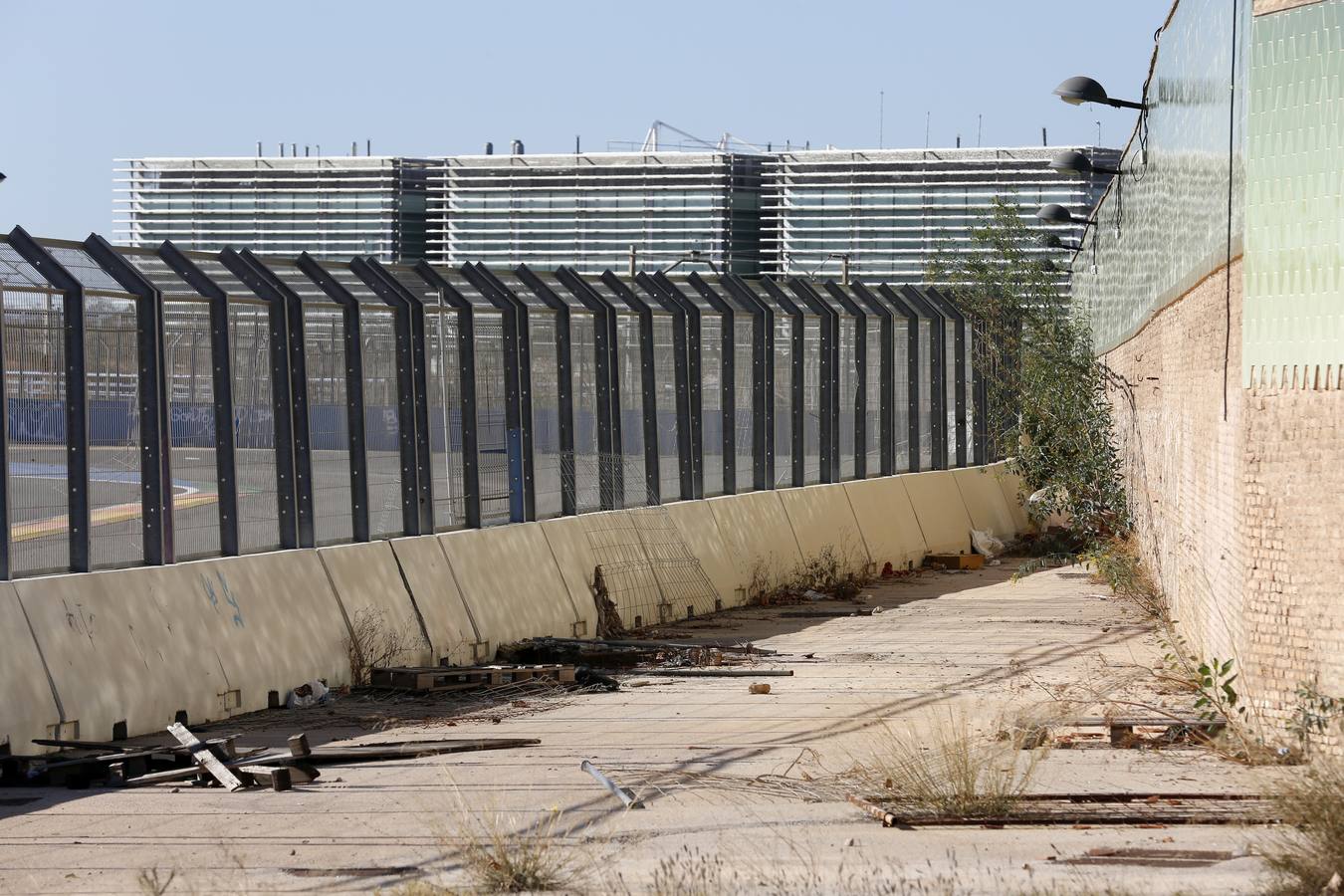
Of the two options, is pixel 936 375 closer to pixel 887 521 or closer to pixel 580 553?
pixel 887 521

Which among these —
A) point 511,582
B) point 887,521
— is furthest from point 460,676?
point 887,521

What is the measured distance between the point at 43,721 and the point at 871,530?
1621 cm

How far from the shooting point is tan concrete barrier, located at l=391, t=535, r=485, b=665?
51.2 feet

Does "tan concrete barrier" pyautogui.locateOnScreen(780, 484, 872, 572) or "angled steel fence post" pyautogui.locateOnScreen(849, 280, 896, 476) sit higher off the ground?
"angled steel fence post" pyautogui.locateOnScreen(849, 280, 896, 476)

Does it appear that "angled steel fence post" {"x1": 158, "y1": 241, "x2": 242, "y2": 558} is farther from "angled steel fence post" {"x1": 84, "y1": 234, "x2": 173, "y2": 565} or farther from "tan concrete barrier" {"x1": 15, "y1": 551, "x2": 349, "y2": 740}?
"angled steel fence post" {"x1": 84, "y1": 234, "x2": 173, "y2": 565}

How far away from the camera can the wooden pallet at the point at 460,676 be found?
1419 centimetres

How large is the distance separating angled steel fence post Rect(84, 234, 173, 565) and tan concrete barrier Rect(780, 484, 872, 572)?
11.5 m

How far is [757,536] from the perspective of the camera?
2270 cm

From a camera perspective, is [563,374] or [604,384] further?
[604,384]

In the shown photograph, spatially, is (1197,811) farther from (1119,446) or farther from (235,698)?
(1119,446)

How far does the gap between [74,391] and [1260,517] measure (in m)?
7.92

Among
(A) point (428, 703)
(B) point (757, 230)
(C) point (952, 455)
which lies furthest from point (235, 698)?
(B) point (757, 230)

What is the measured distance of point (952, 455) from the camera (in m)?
31.2

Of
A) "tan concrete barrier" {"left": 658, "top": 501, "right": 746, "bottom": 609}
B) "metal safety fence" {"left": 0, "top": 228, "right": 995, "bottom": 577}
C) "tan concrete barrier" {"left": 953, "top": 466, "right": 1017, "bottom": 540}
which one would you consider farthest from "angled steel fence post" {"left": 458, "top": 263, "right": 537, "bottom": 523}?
"tan concrete barrier" {"left": 953, "top": 466, "right": 1017, "bottom": 540}
